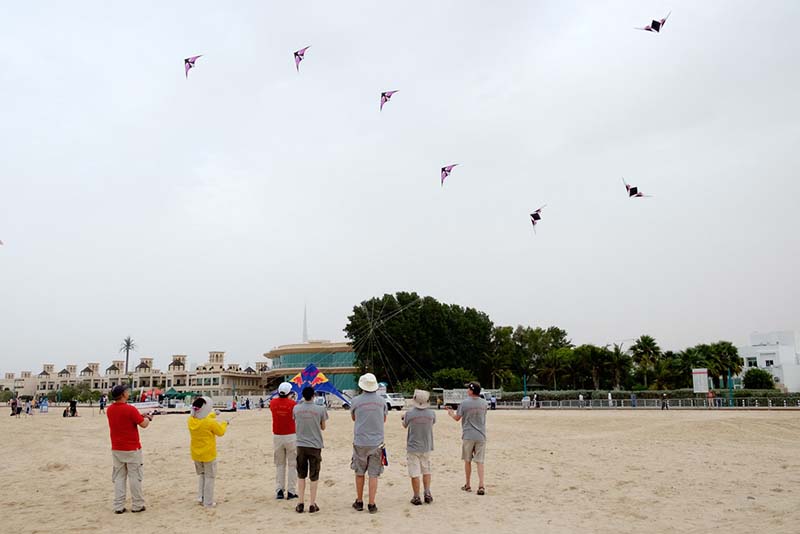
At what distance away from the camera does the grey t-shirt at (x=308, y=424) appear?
305 inches

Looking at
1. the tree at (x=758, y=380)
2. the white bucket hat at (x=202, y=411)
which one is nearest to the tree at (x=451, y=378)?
the tree at (x=758, y=380)

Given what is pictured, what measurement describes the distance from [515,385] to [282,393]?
65.0 metres

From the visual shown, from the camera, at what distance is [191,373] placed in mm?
111000

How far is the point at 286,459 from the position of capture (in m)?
8.57

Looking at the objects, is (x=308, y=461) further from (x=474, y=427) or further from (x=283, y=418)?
(x=474, y=427)

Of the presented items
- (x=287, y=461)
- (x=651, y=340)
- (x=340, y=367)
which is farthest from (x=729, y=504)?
(x=340, y=367)

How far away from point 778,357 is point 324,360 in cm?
5666

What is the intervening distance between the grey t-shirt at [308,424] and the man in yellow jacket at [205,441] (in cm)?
99

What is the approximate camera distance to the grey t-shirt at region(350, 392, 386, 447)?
25.4 feet

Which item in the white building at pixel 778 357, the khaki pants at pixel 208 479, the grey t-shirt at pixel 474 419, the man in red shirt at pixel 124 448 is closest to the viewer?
the man in red shirt at pixel 124 448

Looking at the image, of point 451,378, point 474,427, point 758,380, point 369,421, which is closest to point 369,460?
point 369,421

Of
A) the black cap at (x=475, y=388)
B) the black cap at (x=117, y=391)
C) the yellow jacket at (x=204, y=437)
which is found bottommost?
the yellow jacket at (x=204, y=437)

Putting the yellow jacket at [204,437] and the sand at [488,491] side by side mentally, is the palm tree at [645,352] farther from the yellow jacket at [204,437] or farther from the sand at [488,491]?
the yellow jacket at [204,437]

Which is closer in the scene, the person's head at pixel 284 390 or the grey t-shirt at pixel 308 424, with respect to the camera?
the grey t-shirt at pixel 308 424
